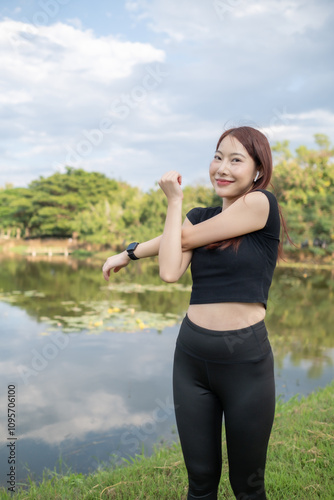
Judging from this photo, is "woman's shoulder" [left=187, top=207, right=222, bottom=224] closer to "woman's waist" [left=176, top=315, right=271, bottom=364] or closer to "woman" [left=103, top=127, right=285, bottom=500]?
"woman" [left=103, top=127, right=285, bottom=500]

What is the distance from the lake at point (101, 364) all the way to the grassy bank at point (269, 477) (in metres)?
0.47

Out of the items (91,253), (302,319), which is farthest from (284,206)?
(302,319)

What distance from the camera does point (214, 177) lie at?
1218mm

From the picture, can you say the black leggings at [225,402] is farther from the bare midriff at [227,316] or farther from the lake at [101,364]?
the lake at [101,364]

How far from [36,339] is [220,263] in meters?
4.32

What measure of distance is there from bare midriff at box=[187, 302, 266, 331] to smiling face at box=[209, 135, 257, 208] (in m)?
0.30

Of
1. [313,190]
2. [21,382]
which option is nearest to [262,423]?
[21,382]

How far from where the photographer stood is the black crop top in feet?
3.67

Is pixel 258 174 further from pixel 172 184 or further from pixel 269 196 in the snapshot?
→ pixel 172 184

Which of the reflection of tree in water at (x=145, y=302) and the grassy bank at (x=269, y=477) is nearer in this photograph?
the grassy bank at (x=269, y=477)

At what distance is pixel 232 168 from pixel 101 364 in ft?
11.4

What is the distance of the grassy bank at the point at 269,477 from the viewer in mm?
1757

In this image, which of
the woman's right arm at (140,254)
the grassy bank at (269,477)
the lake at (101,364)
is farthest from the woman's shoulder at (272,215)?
the lake at (101,364)

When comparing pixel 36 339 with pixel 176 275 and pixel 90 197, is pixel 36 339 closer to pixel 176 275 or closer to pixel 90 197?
pixel 176 275
